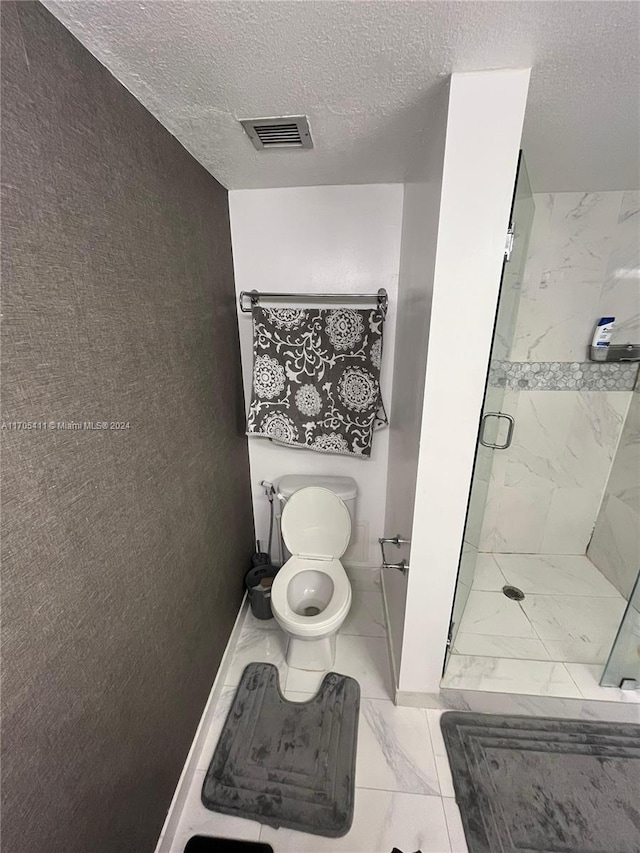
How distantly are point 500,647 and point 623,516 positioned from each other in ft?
3.56

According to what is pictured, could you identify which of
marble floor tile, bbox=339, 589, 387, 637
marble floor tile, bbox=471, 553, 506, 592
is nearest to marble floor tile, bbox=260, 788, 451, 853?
marble floor tile, bbox=339, 589, 387, 637

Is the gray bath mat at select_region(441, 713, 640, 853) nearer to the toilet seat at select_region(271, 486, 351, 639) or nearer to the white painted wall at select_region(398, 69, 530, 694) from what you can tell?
the white painted wall at select_region(398, 69, 530, 694)

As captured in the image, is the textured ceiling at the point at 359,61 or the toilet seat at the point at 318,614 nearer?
the textured ceiling at the point at 359,61

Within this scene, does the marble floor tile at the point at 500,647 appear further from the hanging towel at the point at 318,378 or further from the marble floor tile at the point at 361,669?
the hanging towel at the point at 318,378

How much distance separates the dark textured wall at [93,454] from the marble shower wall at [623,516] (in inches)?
90.4

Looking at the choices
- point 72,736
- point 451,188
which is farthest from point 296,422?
point 72,736

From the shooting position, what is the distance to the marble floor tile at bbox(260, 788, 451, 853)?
1.07 meters

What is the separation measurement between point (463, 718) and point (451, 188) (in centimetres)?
196

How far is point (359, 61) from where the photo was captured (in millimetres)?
819

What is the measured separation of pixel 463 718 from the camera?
55.4 inches

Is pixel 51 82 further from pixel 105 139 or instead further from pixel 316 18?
pixel 316 18

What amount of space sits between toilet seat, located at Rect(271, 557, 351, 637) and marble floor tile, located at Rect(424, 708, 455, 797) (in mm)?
528

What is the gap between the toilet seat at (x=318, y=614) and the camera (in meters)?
1.46

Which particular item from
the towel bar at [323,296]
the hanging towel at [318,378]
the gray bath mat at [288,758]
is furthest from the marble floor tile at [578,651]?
the towel bar at [323,296]
